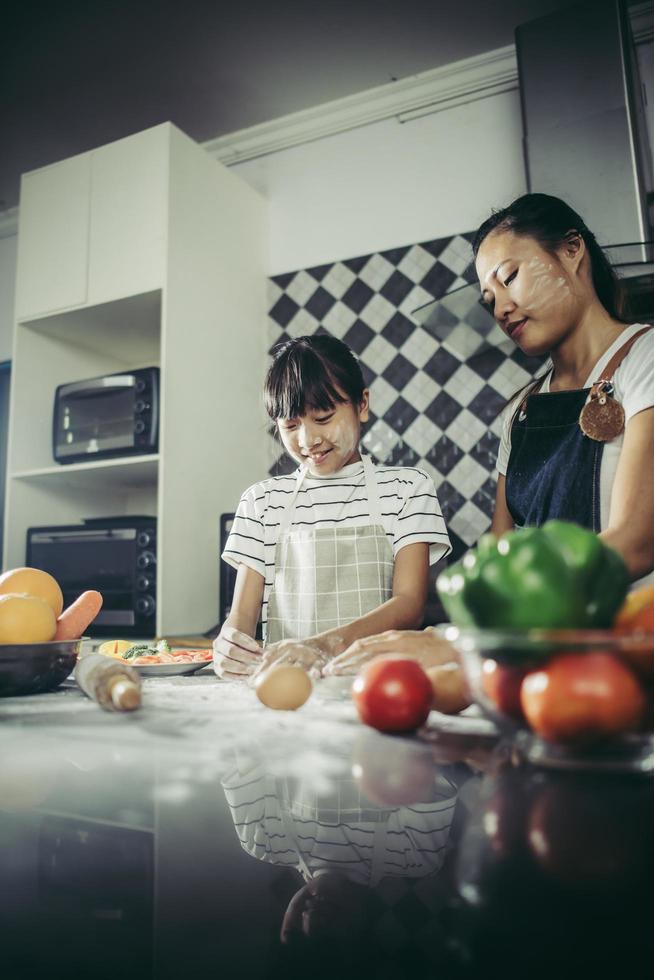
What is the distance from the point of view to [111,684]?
60cm

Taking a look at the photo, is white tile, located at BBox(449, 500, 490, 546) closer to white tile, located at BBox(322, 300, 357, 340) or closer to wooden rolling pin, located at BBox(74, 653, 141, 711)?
white tile, located at BBox(322, 300, 357, 340)

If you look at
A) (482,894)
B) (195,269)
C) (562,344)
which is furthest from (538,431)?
(195,269)

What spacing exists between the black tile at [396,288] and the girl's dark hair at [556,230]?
100 centimetres

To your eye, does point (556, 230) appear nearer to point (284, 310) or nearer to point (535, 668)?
point (535, 668)

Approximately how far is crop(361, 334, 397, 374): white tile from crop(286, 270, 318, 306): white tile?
0.33m

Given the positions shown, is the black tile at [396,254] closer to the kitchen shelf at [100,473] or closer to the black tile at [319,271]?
the black tile at [319,271]

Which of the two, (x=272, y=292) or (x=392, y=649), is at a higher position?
(x=272, y=292)

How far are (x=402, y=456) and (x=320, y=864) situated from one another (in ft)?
6.54

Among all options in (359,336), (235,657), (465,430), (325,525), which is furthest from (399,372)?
(235,657)

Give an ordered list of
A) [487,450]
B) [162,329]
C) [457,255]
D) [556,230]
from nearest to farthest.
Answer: [556,230] < [162,329] < [487,450] < [457,255]

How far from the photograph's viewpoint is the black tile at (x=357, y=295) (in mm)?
2375

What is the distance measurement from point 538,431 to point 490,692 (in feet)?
3.18

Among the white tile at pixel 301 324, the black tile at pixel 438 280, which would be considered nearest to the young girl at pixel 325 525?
the black tile at pixel 438 280

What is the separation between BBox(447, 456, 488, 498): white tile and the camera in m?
2.13
